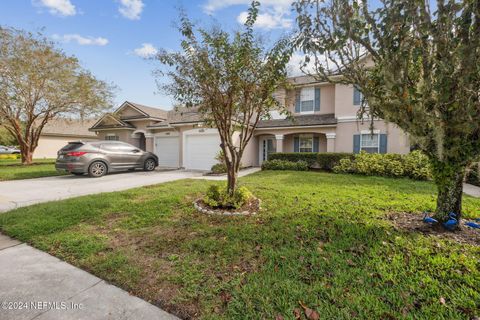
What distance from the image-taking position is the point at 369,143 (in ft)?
40.1

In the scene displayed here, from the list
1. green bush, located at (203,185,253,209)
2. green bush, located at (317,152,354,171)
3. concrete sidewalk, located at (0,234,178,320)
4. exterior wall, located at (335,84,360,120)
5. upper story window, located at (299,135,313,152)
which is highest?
exterior wall, located at (335,84,360,120)

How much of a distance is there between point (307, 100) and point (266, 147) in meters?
4.11

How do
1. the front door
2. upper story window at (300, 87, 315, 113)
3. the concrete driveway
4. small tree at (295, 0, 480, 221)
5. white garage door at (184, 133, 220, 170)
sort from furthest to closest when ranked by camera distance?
1. the front door
2. upper story window at (300, 87, 315, 113)
3. white garage door at (184, 133, 220, 170)
4. the concrete driveway
5. small tree at (295, 0, 480, 221)

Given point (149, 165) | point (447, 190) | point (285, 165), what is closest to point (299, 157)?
point (285, 165)

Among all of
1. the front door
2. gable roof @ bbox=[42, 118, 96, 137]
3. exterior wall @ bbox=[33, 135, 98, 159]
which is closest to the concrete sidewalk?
the front door

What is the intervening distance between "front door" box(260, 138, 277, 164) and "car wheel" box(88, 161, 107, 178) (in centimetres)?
961

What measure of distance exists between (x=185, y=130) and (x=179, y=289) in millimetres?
12186

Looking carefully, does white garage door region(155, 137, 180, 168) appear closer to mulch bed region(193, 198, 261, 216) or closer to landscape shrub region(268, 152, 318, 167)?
landscape shrub region(268, 152, 318, 167)

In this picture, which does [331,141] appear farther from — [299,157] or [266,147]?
[266,147]

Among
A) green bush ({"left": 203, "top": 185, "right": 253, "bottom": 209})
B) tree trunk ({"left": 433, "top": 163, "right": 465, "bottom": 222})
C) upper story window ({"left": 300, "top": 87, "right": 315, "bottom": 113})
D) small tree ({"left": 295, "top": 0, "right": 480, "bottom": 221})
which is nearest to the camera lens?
small tree ({"left": 295, "top": 0, "right": 480, "bottom": 221})

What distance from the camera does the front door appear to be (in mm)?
15367

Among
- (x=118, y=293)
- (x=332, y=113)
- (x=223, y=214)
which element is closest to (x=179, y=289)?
(x=118, y=293)

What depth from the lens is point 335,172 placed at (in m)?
11.0

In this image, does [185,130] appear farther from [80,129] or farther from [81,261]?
[80,129]
